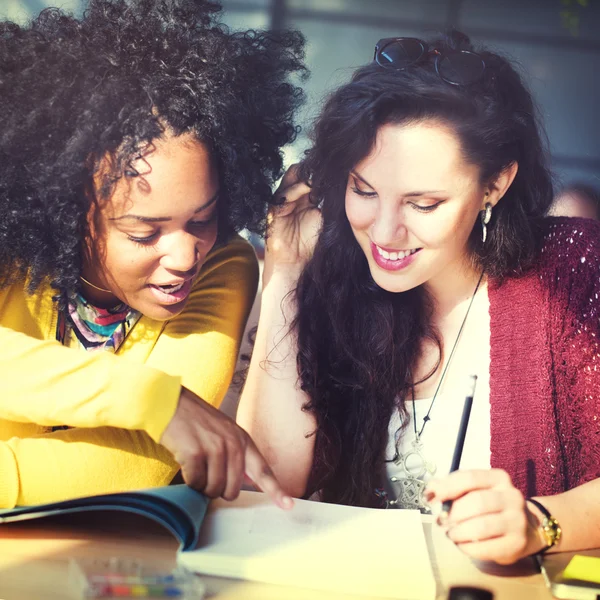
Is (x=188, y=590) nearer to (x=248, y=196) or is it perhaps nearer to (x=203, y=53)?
(x=248, y=196)

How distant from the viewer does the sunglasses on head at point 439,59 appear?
105 cm

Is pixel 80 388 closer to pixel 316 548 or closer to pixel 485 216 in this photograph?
pixel 316 548

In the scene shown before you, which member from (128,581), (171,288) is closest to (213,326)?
(171,288)

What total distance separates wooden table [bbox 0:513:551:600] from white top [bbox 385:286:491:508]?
0.15m

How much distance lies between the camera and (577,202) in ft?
3.70

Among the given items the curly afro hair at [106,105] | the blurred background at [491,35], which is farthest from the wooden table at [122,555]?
the blurred background at [491,35]

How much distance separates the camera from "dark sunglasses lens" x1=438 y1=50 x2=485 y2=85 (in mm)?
1051

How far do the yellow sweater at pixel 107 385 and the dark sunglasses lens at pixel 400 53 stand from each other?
325 millimetres

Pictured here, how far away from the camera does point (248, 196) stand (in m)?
1.08

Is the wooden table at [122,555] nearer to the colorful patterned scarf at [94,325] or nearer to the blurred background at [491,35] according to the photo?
the colorful patterned scarf at [94,325]

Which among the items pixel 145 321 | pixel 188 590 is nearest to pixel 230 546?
pixel 188 590

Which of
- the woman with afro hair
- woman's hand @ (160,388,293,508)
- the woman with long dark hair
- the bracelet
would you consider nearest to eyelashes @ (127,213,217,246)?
the woman with afro hair

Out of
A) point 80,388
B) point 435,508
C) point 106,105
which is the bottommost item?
point 435,508

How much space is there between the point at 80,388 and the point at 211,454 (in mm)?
187
